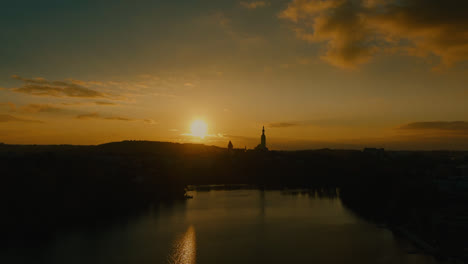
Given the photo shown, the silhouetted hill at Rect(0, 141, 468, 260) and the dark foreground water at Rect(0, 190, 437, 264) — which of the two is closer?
the dark foreground water at Rect(0, 190, 437, 264)

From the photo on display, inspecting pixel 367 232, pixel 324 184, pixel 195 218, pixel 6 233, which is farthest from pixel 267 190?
pixel 6 233

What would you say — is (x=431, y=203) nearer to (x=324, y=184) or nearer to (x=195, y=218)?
(x=195, y=218)

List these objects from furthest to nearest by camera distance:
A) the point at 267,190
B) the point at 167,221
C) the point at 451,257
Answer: the point at 267,190
the point at 167,221
the point at 451,257

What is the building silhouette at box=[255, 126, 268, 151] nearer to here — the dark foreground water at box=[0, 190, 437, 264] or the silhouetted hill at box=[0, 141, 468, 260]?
the silhouetted hill at box=[0, 141, 468, 260]

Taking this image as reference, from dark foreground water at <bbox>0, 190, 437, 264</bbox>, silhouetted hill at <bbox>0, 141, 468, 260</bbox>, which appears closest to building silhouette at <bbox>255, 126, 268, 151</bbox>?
silhouetted hill at <bbox>0, 141, 468, 260</bbox>

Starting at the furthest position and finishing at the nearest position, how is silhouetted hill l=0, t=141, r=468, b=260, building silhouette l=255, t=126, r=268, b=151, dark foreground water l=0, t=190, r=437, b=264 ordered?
building silhouette l=255, t=126, r=268, b=151 → silhouetted hill l=0, t=141, r=468, b=260 → dark foreground water l=0, t=190, r=437, b=264

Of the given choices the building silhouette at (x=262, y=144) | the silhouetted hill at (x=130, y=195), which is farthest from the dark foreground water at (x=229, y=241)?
the building silhouette at (x=262, y=144)

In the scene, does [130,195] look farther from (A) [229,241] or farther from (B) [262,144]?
(B) [262,144]

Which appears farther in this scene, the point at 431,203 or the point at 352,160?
the point at 352,160
